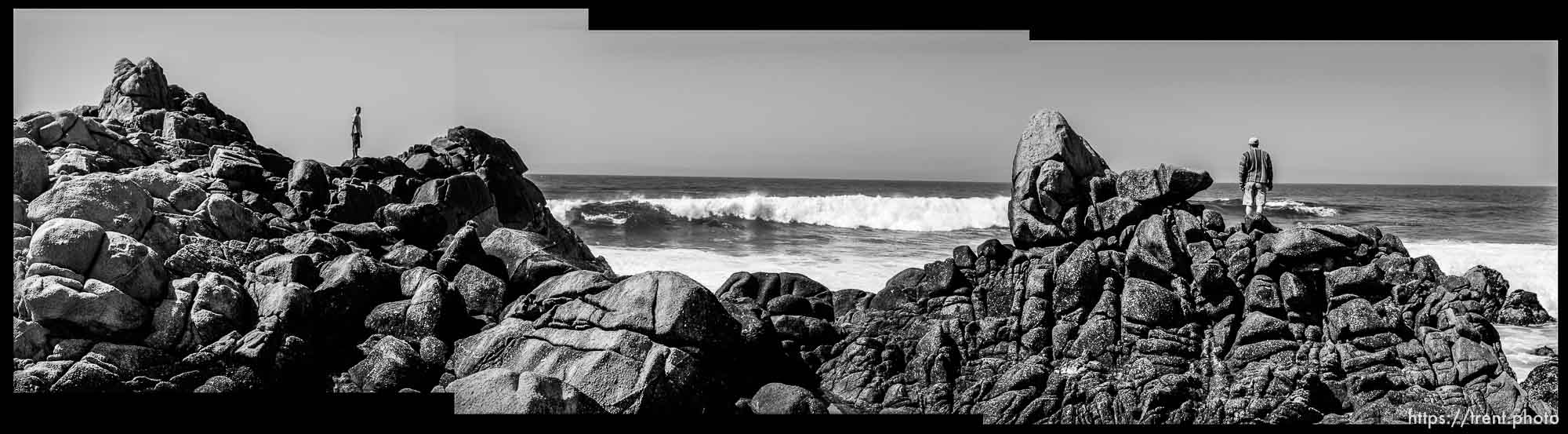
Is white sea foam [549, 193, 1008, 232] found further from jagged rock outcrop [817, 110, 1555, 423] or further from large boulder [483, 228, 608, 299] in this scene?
large boulder [483, 228, 608, 299]

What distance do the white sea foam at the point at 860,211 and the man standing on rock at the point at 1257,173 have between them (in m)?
22.7

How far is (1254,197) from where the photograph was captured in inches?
558

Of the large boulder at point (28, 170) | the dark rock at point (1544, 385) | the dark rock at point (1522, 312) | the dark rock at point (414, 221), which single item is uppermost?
the large boulder at point (28, 170)

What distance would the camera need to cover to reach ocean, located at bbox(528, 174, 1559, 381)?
2625 cm

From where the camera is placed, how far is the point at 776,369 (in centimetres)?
1357

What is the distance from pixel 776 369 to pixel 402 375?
4.90 meters

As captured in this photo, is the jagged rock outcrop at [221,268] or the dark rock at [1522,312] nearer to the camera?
the jagged rock outcrop at [221,268]

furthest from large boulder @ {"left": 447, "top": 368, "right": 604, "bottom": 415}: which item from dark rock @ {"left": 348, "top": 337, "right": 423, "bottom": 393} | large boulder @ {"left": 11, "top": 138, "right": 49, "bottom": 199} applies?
large boulder @ {"left": 11, "top": 138, "right": 49, "bottom": 199}

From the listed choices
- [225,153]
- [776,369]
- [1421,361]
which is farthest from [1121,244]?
[225,153]

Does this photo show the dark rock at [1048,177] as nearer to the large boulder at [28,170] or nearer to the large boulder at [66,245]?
the large boulder at [66,245]

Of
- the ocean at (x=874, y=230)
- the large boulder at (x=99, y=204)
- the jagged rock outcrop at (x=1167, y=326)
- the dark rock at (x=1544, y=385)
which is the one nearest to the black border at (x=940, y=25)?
the dark rock at (x=1544, y=385)

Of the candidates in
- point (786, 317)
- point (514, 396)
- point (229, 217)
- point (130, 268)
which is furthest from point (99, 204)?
point (786, 317)

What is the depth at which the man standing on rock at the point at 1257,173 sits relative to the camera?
541 inches

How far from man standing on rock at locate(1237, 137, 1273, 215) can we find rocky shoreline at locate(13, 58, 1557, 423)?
1.64 feet
